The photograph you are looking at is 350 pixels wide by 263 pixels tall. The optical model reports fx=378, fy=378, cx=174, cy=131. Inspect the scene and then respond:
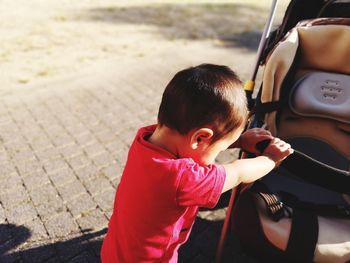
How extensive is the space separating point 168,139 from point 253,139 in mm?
468

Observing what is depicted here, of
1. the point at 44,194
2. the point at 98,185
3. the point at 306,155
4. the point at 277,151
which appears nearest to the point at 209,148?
the point at 277,151

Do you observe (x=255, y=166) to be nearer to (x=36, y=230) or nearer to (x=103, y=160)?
(x=36, y=230)

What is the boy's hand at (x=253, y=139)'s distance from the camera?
1723 millimetres

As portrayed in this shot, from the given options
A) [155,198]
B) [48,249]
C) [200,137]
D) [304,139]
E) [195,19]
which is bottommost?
[48,249]

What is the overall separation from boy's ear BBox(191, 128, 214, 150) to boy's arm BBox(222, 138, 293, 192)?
160 millimetres

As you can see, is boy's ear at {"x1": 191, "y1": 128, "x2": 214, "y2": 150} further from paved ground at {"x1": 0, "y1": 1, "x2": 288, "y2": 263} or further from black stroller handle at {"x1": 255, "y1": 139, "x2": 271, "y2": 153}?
paved ground at {"x1": 0, "y1": 1, "x2": 288, "y2": 263}

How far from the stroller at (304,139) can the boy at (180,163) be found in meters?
0.34

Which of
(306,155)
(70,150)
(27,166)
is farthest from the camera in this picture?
(70,150)

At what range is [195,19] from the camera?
8.36 meters

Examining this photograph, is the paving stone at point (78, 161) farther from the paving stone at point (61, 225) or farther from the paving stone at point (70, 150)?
the paving stone at point (61, 225)

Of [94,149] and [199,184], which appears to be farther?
[94,149]

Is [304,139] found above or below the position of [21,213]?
above

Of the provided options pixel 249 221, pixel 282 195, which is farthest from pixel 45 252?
pixel 282 195

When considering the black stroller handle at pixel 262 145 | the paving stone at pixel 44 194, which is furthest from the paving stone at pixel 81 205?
the black stroller handle at pixel 262 145
